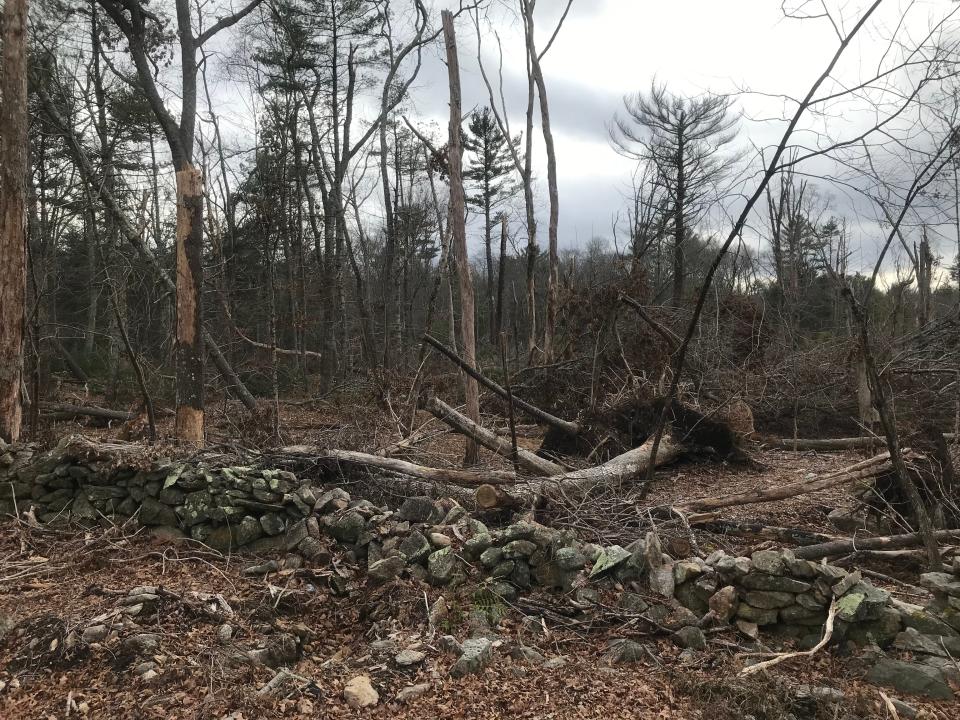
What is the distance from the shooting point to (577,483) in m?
6.46

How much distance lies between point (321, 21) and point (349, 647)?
59.7 feet

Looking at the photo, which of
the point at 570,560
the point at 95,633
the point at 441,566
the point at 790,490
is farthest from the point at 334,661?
the point at 790,490

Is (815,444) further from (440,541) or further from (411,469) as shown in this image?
(440,541)

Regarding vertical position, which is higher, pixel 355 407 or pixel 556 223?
pixel 556 223

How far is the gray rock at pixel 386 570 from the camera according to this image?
446 cm

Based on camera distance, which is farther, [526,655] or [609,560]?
[609,560]

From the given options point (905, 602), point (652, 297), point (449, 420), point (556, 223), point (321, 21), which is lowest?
point (905, 602)

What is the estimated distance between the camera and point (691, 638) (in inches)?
142

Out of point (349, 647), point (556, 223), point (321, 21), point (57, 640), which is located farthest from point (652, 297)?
point (321, 21)

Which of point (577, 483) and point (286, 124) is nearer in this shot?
point (577, 483)

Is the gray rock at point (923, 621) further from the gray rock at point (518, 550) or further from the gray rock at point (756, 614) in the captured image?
the gray rock at point (518, 550)

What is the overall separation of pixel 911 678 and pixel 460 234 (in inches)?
262

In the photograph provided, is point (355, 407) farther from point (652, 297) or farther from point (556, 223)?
point (556, 223)

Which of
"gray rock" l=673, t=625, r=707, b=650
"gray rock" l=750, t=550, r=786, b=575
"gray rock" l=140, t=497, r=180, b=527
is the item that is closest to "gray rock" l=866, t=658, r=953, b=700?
"gray rock" l=750, t=550, r=786, b=575
